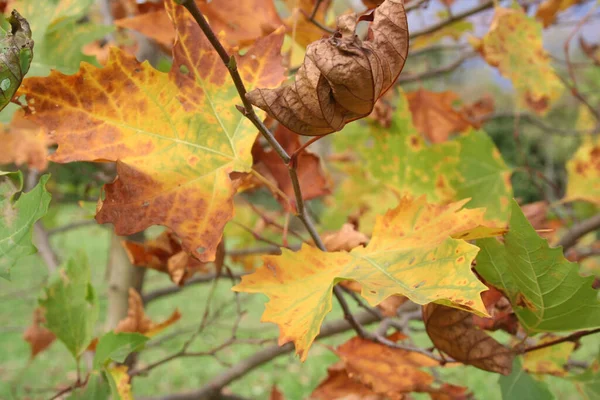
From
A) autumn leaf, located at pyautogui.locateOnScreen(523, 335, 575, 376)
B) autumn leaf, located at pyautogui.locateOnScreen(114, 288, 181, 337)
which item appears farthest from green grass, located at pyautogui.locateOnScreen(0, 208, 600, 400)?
autumn leaf, located at pyautogui.locateOnScreen(523, 335, 575, 376)

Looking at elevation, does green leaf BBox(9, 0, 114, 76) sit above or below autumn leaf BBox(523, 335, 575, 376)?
above

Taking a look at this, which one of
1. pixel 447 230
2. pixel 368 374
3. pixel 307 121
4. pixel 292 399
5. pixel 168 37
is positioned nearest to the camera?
pixel 307 121

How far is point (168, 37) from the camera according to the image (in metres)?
0.62

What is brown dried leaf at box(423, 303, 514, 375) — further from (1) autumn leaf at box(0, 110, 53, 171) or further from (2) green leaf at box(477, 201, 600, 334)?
(1) autumn leaf at box(0, 110, 53, 171)

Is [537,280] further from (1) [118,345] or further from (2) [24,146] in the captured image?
(2) [24,146]

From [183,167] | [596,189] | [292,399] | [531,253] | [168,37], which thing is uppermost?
[168,37]

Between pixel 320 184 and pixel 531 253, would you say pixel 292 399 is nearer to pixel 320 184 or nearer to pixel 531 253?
pixel 320 184

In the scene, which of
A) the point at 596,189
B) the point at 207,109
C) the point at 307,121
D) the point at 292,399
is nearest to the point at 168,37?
the point at 207,109

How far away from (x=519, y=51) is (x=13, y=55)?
688 mm

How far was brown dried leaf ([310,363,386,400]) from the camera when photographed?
0.55m

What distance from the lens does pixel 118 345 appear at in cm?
47

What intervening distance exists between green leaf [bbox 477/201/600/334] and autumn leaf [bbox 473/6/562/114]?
1.45ft

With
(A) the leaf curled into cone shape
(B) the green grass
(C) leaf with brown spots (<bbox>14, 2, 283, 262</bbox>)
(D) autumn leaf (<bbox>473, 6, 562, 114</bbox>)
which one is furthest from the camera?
(B) the green grass

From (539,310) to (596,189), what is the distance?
73cm
